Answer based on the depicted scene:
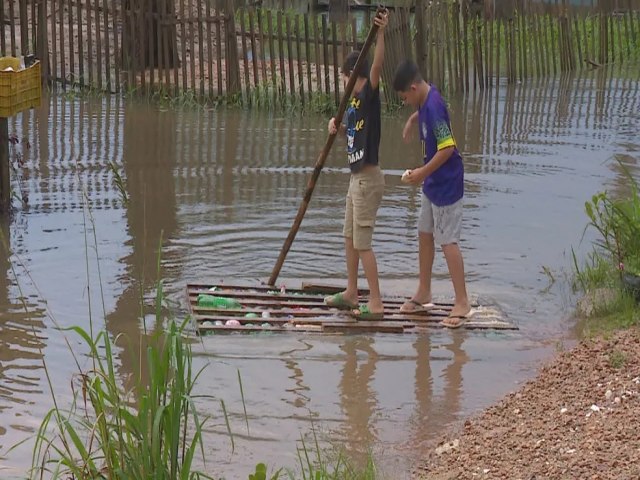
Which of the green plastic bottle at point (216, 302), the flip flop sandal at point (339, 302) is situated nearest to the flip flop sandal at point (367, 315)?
the flip flop sandal at point (339, 302)

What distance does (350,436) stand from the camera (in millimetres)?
5230

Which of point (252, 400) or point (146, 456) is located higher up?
point (146, 456)

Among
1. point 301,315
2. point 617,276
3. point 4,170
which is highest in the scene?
point 4,170

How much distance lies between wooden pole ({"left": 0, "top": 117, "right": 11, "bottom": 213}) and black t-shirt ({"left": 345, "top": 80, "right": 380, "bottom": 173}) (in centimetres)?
345

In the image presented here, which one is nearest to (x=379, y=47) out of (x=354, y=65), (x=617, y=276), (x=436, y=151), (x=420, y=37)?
(x=354, y=65)

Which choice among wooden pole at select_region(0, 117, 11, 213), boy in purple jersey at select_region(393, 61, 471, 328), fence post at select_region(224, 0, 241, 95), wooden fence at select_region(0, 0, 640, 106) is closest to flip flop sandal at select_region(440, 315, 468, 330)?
boy in purple jersey at select_region(393, 61, 471, 328)

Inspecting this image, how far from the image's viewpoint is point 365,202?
269 inches

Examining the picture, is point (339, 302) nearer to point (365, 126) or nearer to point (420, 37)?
point (365, 126)

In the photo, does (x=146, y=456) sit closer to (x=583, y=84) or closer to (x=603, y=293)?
(x=603, y=293)

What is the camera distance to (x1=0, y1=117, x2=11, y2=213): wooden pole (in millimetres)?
8922

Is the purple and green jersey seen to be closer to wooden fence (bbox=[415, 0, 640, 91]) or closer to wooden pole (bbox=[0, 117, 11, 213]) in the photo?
wooden pole (bbox=[0, 117, 11, 213])

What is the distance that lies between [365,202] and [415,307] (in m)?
0.79

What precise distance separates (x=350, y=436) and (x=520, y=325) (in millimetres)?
2061

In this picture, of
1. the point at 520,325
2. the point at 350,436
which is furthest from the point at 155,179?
the point at 350,436
